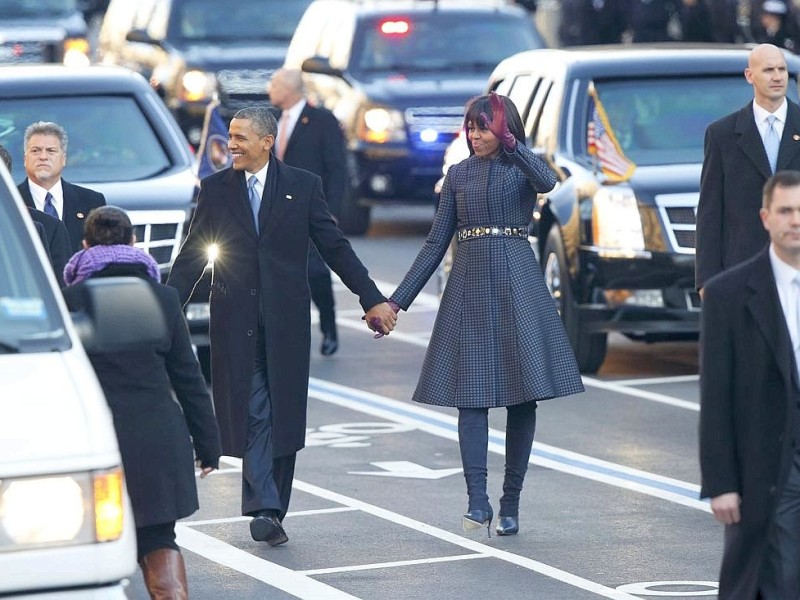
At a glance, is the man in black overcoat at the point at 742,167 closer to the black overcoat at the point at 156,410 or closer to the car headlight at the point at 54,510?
the black overcoat at the point at 156,410

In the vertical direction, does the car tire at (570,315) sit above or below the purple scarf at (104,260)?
below

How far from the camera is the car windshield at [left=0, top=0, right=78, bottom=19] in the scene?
26.9 m

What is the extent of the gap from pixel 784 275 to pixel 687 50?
888cm

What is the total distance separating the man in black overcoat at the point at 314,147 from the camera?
1436 cm

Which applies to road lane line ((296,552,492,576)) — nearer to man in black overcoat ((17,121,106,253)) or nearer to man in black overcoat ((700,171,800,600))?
man in black overcoat ((17,121,106,253))

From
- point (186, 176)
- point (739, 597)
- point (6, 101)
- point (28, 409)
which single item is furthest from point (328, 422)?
point (28, 409)

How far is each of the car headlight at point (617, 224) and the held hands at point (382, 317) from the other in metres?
4.17

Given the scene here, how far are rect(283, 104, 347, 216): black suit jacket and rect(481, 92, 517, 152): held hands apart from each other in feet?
16.8

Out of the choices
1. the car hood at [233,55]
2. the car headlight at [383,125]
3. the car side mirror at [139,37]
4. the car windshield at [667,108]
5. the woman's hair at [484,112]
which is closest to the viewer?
the woman's hair at [484,112]

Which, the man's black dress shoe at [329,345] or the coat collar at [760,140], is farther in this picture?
the man's black dress shoe at [329,345]

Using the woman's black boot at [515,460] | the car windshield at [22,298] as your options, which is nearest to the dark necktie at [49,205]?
the woman's black boot at [515,460]

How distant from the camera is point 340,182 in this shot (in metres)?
14.4

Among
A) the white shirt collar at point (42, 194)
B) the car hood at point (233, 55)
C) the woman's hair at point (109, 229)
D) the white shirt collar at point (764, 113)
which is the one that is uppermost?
the woman's hair at point (109, 229)

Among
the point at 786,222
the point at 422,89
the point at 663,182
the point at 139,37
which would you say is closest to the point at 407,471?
the point at 663,182
